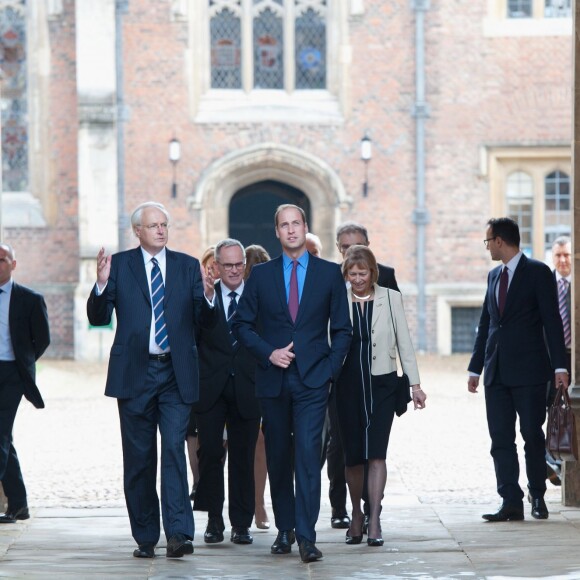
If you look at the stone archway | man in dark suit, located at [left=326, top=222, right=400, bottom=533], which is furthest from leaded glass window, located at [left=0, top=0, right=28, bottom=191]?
man in dark suit, located at [left=326, top=222, right=400, bottom=533]

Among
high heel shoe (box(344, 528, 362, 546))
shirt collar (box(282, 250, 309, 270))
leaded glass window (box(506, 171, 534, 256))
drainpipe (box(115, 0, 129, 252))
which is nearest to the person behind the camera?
Answer: shirt collar (box(282, 250, 309, 270))

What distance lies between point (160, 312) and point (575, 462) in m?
Result: 2.92

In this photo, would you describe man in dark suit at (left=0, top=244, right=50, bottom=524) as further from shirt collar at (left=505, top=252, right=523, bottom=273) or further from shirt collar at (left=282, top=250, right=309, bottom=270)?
shirt collar at (left=505, top=252, right=523, bottom=273)

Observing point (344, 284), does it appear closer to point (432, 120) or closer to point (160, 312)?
point (160, 312)

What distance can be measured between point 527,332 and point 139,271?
2.37 metres

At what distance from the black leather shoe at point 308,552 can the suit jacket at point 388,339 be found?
1.03m

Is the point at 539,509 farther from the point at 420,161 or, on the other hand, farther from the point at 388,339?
the point at 420,161

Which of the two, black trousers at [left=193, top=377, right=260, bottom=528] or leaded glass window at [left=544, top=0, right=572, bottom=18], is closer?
black trousers at [left=193, top=377, right=260, bottom=528]

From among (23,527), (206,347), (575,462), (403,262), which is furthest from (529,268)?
(403,262)

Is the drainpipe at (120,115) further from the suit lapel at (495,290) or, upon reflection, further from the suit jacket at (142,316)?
the suit jacket at (142,316)

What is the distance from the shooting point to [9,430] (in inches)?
310

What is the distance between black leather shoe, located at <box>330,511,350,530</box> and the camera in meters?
7.70

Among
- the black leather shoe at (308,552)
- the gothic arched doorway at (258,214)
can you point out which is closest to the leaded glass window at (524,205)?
the gothic arched doorway at (258,214)

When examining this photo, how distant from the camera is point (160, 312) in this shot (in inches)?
262
